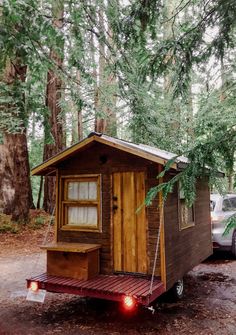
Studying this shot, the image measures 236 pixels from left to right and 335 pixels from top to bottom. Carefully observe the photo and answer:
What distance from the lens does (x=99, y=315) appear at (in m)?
5.49

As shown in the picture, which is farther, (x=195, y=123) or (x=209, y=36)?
(x=195, y=123)

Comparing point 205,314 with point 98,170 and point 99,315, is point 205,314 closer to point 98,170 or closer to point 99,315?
point 99,315

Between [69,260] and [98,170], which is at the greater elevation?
[98,170]

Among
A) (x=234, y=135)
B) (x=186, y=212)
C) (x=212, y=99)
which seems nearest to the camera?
(x=234, y=135)

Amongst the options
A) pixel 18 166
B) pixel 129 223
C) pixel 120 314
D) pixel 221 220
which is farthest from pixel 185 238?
pixel 18 166

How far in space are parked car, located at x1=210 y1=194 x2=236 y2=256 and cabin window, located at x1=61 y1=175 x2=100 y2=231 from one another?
13.5 ft

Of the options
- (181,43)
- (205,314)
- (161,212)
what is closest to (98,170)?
(161,212)

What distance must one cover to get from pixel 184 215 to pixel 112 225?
171 centimetres

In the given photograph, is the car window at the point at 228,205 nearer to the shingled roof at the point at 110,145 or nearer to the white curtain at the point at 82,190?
the shingled roof at the point at 110,145

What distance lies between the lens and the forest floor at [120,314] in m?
4.88

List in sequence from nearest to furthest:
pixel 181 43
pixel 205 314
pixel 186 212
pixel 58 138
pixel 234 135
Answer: pixel 234 135 → pixel 181 43 → pixel 205 314 → pixel 186 212 → pixel 58 138

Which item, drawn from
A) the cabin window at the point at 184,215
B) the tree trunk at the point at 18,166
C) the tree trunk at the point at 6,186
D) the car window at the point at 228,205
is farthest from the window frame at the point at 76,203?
the tree trunk at the point at 6,186

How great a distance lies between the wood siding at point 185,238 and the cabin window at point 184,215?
0.10 metres

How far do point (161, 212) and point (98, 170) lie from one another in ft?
4.94
